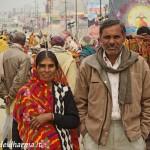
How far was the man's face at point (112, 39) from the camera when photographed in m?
3.37

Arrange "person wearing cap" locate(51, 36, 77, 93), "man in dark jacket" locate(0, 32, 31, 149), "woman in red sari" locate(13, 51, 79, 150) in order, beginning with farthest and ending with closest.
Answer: "man in dark jacket" locate(0, 32, 31, 149) < "person wearing cap" locate(51, 36, 77, 93) < "woman in red sari" locate(13, 51, 79, 150)

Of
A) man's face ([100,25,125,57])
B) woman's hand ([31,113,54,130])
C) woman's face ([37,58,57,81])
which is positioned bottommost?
woman's hand ([31,113,54,130])

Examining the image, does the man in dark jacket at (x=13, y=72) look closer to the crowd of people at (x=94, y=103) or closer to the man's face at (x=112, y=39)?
the crowd of people at (x=94, y=103)

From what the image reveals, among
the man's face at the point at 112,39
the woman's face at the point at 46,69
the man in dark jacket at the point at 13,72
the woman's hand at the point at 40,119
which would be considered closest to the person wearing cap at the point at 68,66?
the man in dark jacket at the point at 13,72

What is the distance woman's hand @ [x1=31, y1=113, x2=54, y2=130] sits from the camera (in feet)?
11.4

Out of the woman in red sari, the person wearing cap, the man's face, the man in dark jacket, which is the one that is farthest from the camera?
the man in dark jacket

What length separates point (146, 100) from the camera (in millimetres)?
3471

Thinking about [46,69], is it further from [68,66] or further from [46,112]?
[68,66]

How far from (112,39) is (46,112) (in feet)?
2.34

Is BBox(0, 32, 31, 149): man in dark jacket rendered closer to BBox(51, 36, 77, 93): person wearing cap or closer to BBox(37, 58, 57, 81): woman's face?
BBox(51, 36, 77, 93): person wearing cap

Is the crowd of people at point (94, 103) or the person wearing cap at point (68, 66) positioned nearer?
the crowd of people at point (94, 103)

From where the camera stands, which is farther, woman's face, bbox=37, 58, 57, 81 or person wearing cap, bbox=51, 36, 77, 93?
person wearing cap, bbox=51, 36, 77, 93

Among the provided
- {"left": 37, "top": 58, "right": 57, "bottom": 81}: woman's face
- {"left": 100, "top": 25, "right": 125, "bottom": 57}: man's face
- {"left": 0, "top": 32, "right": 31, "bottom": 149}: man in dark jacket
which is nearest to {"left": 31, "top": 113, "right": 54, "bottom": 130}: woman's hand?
{"left": 37, "top": 58, "right": 57, "bottom": 81}: woman's face

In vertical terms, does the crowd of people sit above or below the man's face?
below
